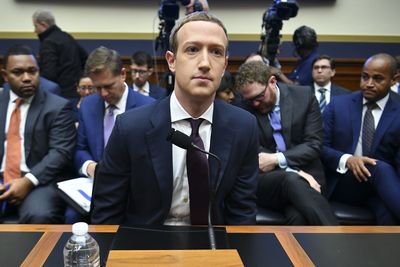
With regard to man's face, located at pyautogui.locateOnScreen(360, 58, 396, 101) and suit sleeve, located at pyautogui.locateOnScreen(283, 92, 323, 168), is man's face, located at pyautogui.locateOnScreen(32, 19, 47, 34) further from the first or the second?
man's face, located at pyautogui.locateOnScreen(360, 58, 396, 101)

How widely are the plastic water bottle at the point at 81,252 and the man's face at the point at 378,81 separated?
195 cm

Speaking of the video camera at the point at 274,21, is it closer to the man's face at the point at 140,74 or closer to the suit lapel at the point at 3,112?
the man's face at the point at 140,74

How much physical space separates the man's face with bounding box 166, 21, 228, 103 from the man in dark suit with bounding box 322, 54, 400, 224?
4.14ft

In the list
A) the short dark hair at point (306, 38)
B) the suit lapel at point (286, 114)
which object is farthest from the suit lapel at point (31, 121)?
the short dark hair at point (306, 38)

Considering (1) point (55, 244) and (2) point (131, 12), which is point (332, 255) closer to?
(1) point (55, 244)

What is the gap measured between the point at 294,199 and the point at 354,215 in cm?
37

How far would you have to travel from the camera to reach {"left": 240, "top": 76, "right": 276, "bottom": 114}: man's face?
2221 mm

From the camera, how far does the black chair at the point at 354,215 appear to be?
6.80 ft

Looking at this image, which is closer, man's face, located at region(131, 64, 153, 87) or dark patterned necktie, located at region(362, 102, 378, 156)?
dark patterned necktie, located at region(362, 102, 378, 156)

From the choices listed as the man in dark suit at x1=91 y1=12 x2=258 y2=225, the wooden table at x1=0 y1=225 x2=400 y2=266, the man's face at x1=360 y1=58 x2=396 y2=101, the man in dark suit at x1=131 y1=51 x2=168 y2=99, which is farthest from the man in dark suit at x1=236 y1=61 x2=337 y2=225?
the man in dark suit at x1=131 y1=51 x2=168 y2=99

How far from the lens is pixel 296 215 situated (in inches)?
76.9

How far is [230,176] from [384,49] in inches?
167

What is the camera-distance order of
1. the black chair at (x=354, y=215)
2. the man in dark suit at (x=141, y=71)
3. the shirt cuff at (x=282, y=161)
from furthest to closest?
the man in dark suit at (x=141, y=71) → the shirt cuff at (x=282, y=161) → the black chair at (x=354, y=215)

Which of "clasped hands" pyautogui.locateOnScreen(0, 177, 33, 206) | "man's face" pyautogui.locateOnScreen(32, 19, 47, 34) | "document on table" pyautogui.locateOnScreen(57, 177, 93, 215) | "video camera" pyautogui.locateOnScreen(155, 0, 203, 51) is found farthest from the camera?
"man's face" pyautogui.locateOnScreen(32, 19, 47, 34)
